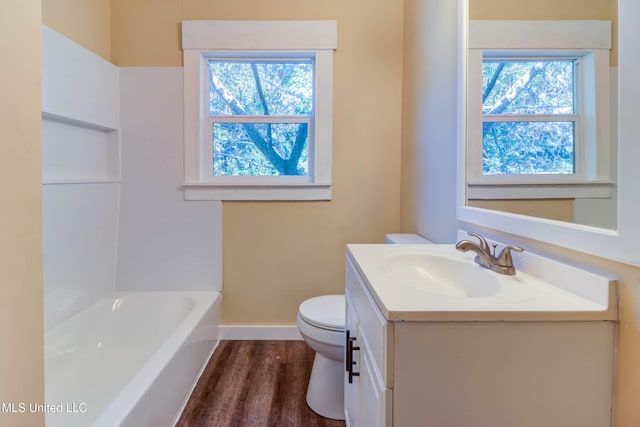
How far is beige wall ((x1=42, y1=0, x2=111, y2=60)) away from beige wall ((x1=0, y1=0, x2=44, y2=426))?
50.5 inches

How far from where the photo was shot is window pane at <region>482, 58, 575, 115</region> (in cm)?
83

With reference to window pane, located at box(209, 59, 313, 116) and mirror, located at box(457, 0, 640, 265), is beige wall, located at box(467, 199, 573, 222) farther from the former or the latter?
window pane, located at box(209, 59, 313, 116)

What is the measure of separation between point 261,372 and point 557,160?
5.69ft

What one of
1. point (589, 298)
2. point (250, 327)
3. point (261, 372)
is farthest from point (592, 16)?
point (250, 327)

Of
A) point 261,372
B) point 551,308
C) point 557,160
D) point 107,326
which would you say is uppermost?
point 557,160

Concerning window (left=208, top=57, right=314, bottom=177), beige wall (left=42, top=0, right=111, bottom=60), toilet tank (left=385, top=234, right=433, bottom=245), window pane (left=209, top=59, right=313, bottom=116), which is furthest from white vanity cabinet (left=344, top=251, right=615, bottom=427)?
beige wall (left=42, top=0, right=111, bottom=60)

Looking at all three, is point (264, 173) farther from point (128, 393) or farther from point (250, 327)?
point (128, 393)

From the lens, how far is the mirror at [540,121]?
0.72 meters

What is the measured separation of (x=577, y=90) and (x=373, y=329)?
75cm

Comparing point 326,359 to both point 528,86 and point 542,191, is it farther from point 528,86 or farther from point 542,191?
point 528,86

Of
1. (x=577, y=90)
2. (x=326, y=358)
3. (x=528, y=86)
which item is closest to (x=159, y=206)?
(x=326, y=358)

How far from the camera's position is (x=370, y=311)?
2.62 ft

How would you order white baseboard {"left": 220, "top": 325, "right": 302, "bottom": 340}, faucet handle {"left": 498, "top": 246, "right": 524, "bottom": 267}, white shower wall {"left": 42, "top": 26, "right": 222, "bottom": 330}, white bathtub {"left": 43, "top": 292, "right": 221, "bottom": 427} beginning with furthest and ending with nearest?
white baseboard {"left": 220, "top": 325, "right": 302, "bottom": 340}, white shower wall {"left": 42, "top": 26, "right": 222, "bottom": 330}, white bathtub {"left": 43, "top": 292, "right": 221, "bottom": 427}, faucet handle {"left": 498, "top": 246, "right": 524, "bottom": 267}

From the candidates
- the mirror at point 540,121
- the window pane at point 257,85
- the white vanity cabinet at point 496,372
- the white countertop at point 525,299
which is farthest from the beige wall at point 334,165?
the white vanity cabinet at point 496,372
